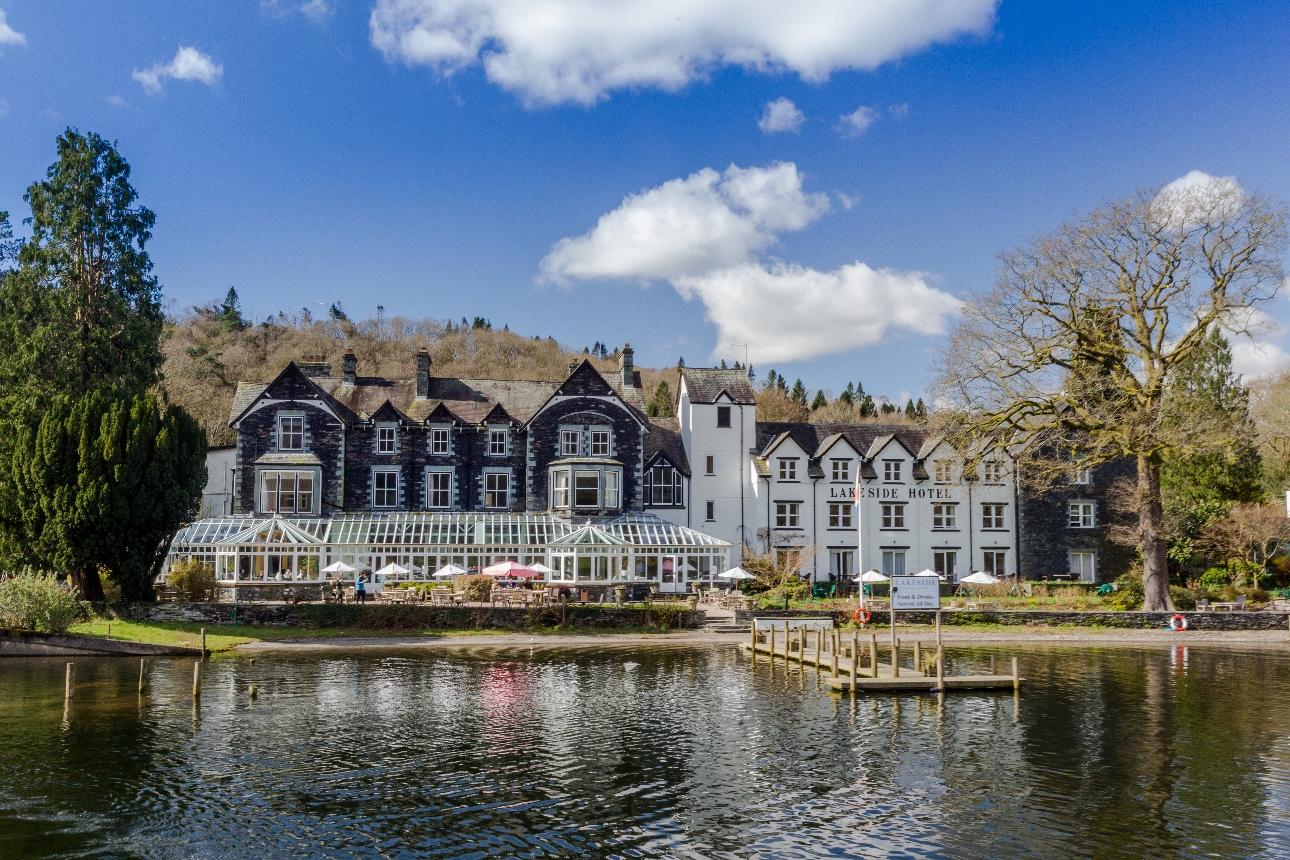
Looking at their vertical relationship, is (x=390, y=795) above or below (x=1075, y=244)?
below

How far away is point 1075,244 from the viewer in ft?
132

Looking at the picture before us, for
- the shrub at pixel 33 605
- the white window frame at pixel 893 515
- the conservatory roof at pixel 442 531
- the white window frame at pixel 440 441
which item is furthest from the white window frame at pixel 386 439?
the white window frame at pixel 893 515

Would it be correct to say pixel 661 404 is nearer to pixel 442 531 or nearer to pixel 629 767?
pixel 442 531

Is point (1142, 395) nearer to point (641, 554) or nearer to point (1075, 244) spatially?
point (1075, 244)

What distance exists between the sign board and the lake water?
3.39 meters

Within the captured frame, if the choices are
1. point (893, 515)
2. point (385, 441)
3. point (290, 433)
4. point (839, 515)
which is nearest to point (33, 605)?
point (290, 433)

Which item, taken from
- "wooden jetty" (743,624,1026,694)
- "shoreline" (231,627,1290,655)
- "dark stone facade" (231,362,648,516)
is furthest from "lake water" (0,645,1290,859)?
"dark stone facade" (231,362,648,516)

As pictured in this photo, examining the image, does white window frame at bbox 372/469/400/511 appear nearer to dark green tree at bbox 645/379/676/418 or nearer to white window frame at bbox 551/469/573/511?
white window frame at bbox 551/469/573/511

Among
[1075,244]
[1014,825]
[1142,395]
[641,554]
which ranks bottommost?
[1014,825]

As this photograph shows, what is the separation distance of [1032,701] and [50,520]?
107 ft

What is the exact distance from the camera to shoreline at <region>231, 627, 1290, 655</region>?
35656 mm

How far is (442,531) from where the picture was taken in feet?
161

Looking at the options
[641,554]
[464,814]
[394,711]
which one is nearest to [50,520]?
[394,711]

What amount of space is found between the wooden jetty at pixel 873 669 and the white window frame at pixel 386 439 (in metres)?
25.2
